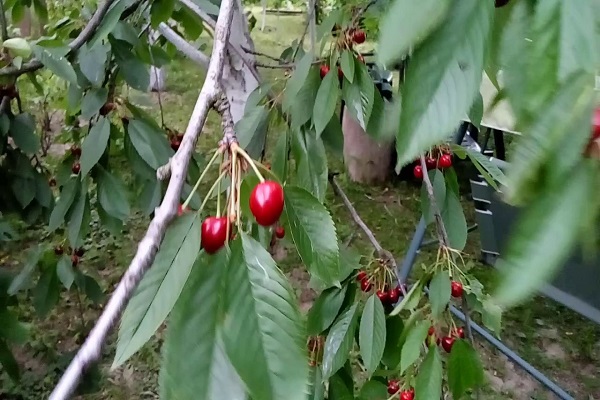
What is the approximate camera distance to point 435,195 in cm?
115

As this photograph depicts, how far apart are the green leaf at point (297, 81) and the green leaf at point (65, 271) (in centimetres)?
91

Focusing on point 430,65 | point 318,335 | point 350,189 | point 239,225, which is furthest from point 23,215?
point 350,189

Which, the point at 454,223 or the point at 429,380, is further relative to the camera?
the point at 454,223

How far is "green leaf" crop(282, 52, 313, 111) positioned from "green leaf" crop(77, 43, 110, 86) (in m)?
0.48

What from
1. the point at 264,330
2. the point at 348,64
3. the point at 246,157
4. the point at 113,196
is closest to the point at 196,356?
the point at 264,330

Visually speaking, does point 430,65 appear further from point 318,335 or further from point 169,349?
point 318,335

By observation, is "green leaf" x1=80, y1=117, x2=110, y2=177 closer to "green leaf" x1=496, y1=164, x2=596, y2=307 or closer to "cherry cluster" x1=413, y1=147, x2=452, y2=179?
"cherry cluster" x1=413, y1=147, x2=452, y2=179

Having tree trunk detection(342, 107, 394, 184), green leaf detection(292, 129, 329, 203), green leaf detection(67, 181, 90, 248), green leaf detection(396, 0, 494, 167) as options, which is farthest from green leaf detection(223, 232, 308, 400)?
tree trunk detection(342, 107, 394, 184)

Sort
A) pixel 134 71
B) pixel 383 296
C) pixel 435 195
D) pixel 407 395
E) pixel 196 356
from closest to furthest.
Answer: pixel 196 356 < pixel 407 395 < pixel 383 296 < pixel 435 195 < pixel 134 71

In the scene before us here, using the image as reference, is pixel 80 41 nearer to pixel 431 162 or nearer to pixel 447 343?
pixel 431 162

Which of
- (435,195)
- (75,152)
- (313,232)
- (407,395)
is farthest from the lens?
(75,152)

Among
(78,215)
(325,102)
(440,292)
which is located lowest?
(78,215)

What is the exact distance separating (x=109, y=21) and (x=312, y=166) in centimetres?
45

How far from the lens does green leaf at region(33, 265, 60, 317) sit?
1539 millimetres
